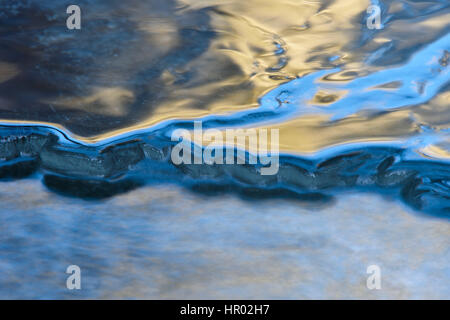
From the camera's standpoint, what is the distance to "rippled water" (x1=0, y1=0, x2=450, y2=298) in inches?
21.5

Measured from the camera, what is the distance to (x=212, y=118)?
71 cm

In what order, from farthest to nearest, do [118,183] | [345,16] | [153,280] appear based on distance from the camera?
1. [345,16]
2. [118,183]
3. [153,280]

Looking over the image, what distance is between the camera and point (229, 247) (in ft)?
1.74

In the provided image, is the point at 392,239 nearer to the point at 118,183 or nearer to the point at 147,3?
the point at 118,183

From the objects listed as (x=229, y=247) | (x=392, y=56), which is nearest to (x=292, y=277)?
(x=229, y=247)

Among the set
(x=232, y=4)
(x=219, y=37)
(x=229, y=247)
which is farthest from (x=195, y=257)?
(x=232, y=4)

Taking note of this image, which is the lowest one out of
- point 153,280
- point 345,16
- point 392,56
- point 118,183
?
point 153,280

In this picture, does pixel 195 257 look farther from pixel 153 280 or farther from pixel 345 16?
pixel 345 16

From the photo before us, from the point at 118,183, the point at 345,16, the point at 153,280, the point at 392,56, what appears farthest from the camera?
the point at 345,16

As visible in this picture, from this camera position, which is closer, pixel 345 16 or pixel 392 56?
pixel 392 56

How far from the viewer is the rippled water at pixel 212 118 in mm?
546

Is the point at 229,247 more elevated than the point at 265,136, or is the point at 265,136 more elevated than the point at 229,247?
the point at 265,136

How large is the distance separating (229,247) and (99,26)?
58 cm

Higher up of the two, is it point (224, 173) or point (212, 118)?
point (212, 118)
